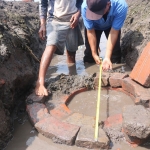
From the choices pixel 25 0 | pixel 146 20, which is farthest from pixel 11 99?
pixel 25 0

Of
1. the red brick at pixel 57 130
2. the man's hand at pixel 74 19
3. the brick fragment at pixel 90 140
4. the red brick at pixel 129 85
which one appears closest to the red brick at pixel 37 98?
the red brick at pixel 57 130

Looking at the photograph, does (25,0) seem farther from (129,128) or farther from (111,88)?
(129,128)

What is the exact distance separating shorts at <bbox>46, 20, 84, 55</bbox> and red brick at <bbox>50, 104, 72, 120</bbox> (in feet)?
4.86

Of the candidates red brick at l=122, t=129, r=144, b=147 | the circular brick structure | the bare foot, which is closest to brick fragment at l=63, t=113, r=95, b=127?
the circular brick structure

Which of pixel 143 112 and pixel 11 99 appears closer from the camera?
pixel 143 112

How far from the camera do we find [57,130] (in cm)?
282

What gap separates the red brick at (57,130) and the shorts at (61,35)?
1.86 metres

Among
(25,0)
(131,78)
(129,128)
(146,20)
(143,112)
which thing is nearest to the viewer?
(129,128)

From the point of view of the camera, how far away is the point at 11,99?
11.0 feet

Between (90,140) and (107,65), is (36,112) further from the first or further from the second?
(107,65)

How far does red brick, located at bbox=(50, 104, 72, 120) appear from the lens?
321 cm

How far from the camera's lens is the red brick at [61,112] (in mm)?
3215

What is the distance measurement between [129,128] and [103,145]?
0.35 metres

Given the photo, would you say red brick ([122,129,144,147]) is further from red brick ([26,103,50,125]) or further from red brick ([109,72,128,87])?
red brick ([109,72,128,87])
